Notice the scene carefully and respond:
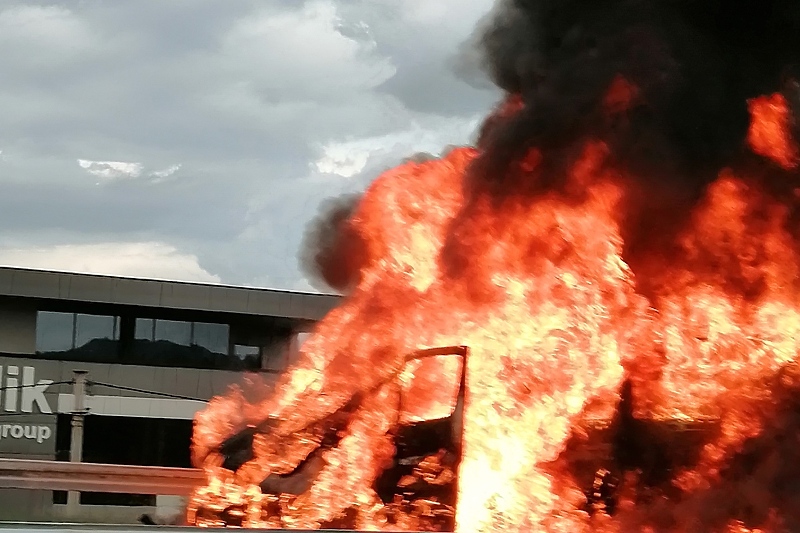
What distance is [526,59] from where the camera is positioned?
34.2 ft

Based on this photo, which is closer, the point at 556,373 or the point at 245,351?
the point at 556,373

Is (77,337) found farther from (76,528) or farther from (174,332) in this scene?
(76,528)

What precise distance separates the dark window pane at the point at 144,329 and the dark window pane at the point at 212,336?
3.72ft

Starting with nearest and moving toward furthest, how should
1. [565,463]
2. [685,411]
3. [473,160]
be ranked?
1. [565,463]
2. [685,411]
3. [473,160]

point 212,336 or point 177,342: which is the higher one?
point 212,336

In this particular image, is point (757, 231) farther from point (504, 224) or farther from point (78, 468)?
point (78, 468)

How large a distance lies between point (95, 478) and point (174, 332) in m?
18.5

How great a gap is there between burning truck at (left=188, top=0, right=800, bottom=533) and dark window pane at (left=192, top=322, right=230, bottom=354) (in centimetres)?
1473

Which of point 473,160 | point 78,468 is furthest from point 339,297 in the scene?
point 78,468

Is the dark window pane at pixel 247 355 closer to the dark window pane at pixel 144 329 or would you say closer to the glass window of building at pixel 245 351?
the glass window of building at pixel 245 351

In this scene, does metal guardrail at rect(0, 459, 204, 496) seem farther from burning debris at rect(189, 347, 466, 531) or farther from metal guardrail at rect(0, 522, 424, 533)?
metal guardrail at rect(0, 522, 424, 533)

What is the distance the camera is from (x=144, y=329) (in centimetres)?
2575

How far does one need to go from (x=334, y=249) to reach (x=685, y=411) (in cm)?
454

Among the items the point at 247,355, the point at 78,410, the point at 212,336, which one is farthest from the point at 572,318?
the point at 78,410
